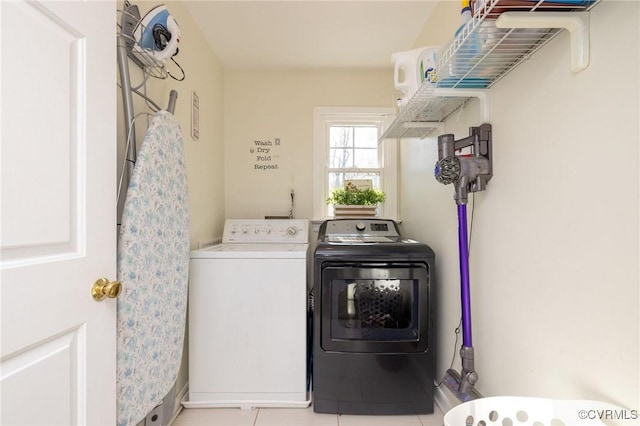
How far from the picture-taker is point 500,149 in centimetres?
114

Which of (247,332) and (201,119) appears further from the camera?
(201,119)

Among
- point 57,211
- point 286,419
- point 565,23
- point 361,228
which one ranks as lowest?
point 286,419

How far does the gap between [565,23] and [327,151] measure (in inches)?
82.3

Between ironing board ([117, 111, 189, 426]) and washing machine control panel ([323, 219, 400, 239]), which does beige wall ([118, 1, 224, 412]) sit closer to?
ironing board ([117, 111, 189, 426])

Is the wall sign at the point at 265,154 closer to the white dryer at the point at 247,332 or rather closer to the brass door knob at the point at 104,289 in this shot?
the white dryer at the point at 247,332

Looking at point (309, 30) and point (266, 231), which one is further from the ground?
point (309, 30)

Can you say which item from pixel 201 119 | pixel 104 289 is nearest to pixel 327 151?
pixel 201 119

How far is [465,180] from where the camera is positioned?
117cm

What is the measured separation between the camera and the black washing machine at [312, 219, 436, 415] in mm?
1631

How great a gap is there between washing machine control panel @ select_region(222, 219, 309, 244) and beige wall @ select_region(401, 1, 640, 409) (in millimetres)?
1356

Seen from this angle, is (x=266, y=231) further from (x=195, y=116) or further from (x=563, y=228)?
(x=563, y=228)

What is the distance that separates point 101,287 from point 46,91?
0.50 metres

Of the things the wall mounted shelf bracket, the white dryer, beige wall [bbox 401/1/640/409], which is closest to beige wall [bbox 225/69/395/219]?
the white dryer

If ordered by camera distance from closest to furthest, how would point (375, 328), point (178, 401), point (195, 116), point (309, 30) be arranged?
point (375, 328) → point (178, 401) → point (195, 116) → point (309, 30)
